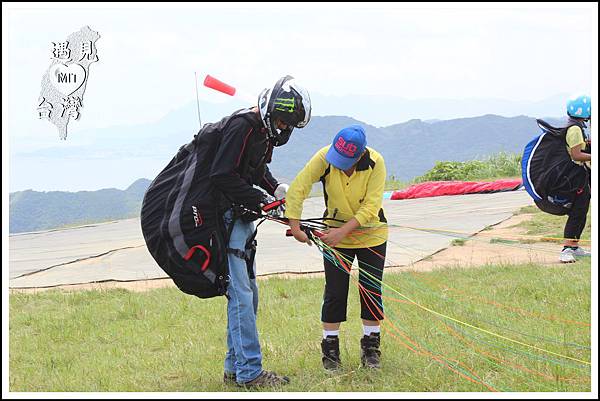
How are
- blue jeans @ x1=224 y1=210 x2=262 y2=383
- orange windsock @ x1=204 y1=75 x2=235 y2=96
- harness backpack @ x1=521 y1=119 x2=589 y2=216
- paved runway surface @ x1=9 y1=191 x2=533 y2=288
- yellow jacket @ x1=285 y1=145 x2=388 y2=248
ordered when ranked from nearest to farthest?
1. blue jeans @ x1=224 y1=210 x2=262 y2=383
2. yellow jacket @ x1=285 y1=145 x2=388 y2=248
3. orange windsock @ x1=204 y1=75 x2=235 y2=96
4. harness backpack @ x1=521 y1=119 x2=589 y2=216
5. paved runway surface @ x1=9 y1=191 x2=533 y2=288

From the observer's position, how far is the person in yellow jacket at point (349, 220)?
161 inches

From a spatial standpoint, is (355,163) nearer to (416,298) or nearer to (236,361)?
(236,361)

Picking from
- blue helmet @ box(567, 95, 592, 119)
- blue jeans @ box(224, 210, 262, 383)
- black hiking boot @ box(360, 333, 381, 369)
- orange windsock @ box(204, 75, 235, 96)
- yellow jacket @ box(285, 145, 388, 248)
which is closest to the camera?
blue jeans @ box(224, 210, 262, 383)

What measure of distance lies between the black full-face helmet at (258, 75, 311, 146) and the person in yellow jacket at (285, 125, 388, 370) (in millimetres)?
240

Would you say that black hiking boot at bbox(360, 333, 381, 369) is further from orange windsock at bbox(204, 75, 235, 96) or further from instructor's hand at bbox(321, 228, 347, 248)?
orange windsock at bbox(204, 75, 235, 96)

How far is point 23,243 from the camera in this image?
13.1 metres

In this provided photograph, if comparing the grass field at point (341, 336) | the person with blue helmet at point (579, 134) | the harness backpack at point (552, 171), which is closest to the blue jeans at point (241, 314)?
the grass field at point (341, 336)

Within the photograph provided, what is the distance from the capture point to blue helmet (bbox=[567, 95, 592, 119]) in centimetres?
689

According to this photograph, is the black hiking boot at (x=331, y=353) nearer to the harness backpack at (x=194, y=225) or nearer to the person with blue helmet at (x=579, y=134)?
the harness backpack at (x=194, y=225)

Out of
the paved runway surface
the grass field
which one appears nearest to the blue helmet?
the grass field

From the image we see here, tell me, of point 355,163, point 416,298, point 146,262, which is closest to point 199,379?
point 355,163

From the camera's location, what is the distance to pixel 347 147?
158 inches

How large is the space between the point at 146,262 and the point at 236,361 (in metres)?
5.38

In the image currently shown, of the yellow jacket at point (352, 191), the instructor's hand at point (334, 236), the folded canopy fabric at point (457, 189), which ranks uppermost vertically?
the yellow jacket at point (352, 191)
